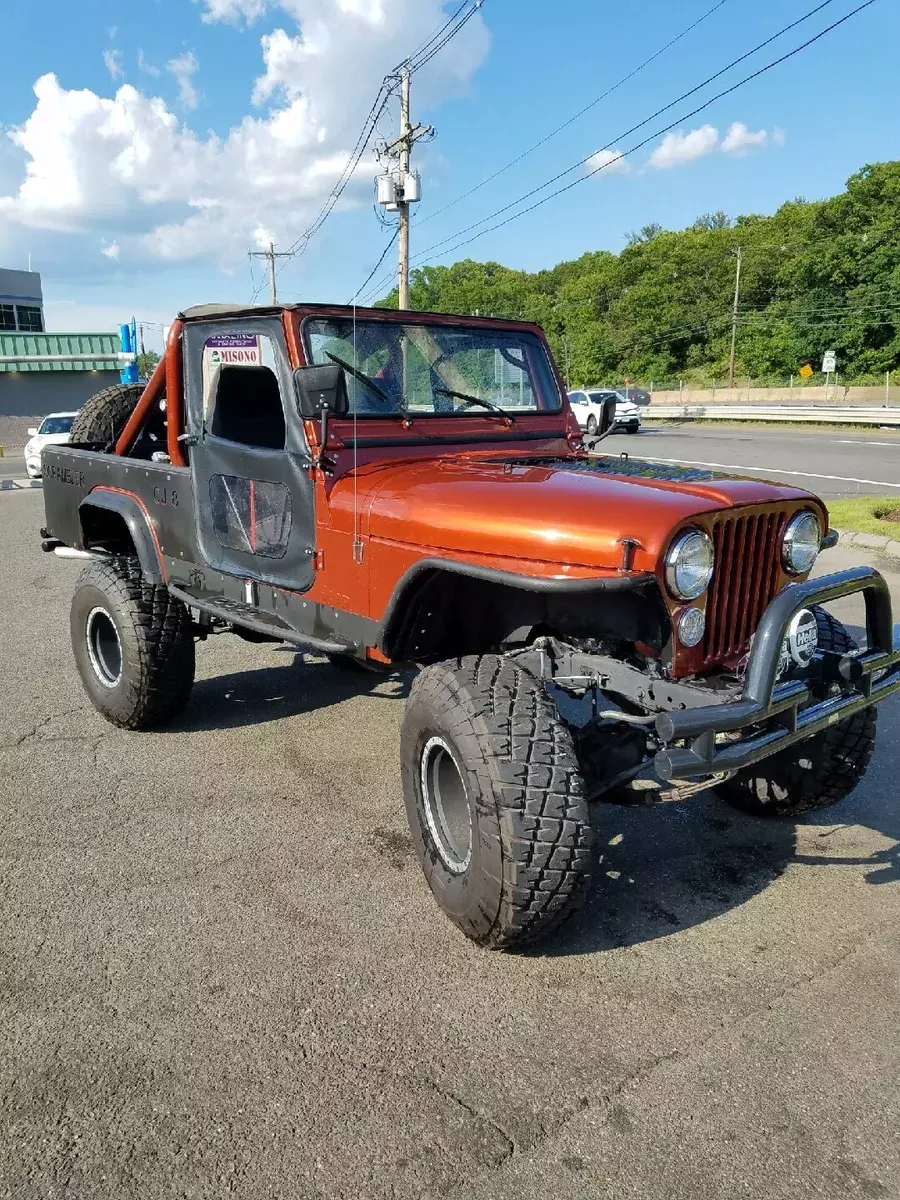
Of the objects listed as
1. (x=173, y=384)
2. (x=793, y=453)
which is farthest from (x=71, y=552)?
(x=793, y=453)

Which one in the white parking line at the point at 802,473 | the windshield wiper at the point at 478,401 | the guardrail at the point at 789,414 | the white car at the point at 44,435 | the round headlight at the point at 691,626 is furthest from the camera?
the guardrail at the point at 789,414

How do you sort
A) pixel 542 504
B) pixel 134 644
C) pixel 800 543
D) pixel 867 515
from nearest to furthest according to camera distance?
1. pixel 542 504
2. pixel 800 543
3. pixel 134 644
4. pixel 867 515

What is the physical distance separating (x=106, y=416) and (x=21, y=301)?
5258 cm

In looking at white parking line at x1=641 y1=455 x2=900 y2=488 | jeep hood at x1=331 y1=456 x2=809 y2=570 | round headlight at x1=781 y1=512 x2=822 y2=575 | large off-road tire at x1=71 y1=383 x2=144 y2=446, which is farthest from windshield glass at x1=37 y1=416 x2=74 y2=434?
round headlight at x1=781 y1=512 x2=822 y2=575

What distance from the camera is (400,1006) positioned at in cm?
278

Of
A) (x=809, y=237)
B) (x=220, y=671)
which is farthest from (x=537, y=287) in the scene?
(x=220, y=671)

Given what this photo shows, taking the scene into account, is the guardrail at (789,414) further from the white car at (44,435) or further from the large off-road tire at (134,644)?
the large off-road tire at (134,644)

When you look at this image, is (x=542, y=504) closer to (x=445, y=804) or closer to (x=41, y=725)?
(x=445, y=804)

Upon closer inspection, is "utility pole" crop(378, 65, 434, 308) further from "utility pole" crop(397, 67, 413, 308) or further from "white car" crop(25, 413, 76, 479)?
"white car" crop(25, 413, 76, 479)

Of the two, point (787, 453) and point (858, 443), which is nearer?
point (787, 453)

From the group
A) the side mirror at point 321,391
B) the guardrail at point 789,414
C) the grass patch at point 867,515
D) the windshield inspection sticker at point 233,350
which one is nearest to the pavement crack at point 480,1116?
the side mirror at point 321,391

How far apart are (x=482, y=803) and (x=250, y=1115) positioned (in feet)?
3.35

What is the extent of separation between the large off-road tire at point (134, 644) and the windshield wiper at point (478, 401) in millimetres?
1747

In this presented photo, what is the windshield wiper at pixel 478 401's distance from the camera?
169 inches
